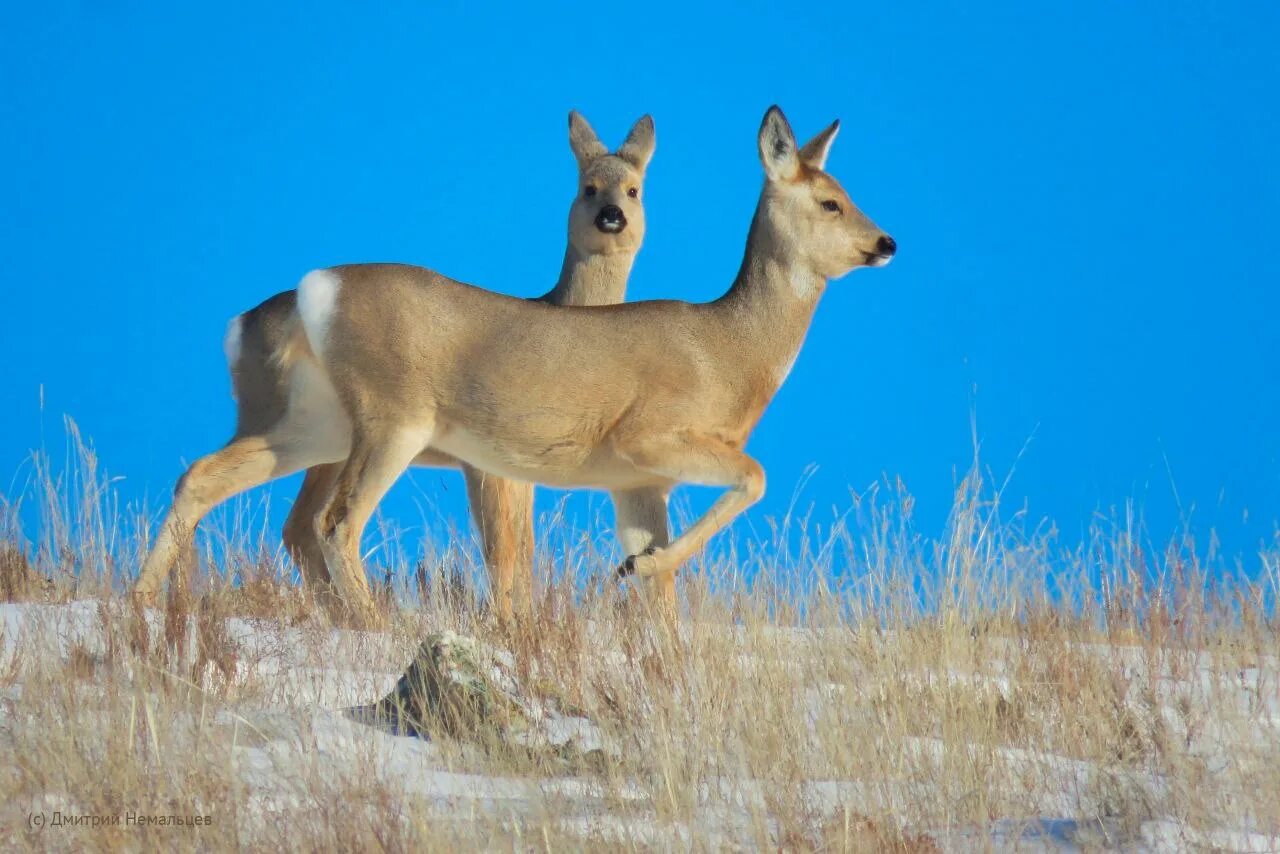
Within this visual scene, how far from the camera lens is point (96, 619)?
6.72 metres

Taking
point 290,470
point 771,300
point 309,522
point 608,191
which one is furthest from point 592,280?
point 290,470

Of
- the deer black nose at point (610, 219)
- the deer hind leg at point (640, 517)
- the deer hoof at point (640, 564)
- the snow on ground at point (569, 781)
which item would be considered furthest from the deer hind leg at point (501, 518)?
the snow on ground at point (569, 781)

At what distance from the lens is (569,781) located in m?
4.99

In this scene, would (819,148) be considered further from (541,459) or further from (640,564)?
(640,564)

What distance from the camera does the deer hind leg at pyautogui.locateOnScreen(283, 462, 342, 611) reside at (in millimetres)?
9516

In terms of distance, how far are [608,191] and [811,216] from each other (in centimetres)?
254

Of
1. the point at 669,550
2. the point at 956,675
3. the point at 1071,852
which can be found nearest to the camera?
the point at 1071,852

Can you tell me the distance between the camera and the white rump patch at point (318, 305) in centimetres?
855

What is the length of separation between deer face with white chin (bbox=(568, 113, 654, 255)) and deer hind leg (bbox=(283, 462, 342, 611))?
8.78 feet

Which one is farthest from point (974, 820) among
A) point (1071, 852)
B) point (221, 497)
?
point (221, 497)

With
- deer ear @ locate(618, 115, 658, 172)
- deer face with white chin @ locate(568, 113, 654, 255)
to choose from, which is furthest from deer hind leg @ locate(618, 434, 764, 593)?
deer ear @ locate(618, 115, 658, 172)

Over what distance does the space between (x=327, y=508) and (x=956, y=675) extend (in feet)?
12.3

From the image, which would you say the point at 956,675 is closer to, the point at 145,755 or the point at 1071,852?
the point at 1071,852

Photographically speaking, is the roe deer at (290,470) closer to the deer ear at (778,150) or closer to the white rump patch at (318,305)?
the white rump patch at (318,305)
